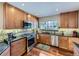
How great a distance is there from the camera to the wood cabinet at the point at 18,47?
130 centimetres

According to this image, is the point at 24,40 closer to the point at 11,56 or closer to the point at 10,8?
the point at 11,56

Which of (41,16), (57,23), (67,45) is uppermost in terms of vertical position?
(41,16)

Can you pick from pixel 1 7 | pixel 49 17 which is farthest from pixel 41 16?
pixel 1 7

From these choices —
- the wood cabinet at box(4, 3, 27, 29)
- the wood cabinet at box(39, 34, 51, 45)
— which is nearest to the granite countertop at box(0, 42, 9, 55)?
the wood cabinet at box(4, 3, 27, 29)

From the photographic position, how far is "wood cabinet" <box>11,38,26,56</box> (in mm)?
1299

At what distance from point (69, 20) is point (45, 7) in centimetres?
42

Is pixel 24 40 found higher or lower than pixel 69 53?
higher

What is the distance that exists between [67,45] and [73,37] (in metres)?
0.15

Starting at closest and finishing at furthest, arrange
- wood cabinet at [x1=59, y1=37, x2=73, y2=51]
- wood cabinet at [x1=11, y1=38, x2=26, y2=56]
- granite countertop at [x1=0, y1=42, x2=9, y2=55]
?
granite countertop at [x1=0, y1=42, x2=9, y2=55] < wood cabinet at [x1=11, y1=38, x2=26, y2=56] < wood cabinet at [x1=59, y1=37, x2=73, y2=51]

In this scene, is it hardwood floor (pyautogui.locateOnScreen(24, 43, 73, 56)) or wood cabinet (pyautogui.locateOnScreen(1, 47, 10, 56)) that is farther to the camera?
hardwood floor (pyautogui.locateOnScreen(24, 43, 73, 56))

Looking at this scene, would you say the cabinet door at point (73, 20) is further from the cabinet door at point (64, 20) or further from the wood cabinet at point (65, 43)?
the wood cabinet at point (65, 43)

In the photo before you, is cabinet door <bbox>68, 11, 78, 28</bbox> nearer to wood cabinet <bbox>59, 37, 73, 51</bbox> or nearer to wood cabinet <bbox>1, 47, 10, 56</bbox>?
wood cabinet <bbox>59, 37, 73, 51</bbox>

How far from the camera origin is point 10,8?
1.30 meters

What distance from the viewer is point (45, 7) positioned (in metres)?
1.39
